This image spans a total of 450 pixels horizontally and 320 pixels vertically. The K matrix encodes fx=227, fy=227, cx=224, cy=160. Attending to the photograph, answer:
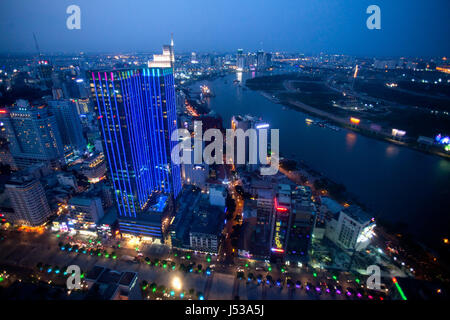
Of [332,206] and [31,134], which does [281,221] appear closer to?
[332,206]

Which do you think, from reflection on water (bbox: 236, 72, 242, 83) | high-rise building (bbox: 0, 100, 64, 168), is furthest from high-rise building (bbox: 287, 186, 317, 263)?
reflection on water (bbox: 236, 72, 242, 83)

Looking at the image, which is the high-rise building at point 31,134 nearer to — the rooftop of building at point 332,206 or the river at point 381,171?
the river at point 381,171

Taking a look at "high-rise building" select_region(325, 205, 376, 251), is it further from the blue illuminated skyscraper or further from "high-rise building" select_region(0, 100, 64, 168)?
"high-rise building" select_region(0, 100, 64, 168)

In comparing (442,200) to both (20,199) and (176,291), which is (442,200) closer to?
(176,291)

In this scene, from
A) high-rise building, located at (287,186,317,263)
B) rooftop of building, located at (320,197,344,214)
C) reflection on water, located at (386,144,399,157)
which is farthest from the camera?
reflection on water, located at (386,144,399,157)

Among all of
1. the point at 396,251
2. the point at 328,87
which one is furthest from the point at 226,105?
the point at 396,251

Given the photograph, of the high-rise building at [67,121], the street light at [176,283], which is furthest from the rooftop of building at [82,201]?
the high-rise building at [67,121]

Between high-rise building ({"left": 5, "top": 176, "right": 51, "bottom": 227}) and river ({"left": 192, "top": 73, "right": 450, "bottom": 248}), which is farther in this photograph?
river ({"left": 192, "top": 73, "right": 450, "bottom": 248})

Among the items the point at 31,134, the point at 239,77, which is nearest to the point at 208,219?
the point at 31,134
